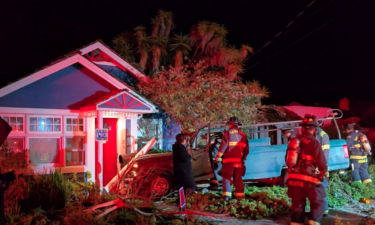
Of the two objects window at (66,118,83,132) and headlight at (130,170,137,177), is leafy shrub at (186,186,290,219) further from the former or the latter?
window at (66,118,83,132)

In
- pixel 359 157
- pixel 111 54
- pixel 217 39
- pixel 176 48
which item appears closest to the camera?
pixel 359 157

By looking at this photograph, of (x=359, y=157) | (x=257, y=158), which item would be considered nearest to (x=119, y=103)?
(x=257, y=158)

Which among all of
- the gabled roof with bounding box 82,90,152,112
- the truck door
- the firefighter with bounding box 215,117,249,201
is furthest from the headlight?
the gabled roof with bounding box 82,90,152,112

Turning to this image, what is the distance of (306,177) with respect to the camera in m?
6.10

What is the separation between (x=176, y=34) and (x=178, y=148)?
924cm

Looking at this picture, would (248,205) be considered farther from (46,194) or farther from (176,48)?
(176,48)

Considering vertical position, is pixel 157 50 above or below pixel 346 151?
above

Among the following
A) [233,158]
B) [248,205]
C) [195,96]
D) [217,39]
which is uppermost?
[217,39]

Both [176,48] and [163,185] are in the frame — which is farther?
[176,48]

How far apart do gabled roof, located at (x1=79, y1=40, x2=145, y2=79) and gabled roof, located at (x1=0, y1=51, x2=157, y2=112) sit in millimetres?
1132

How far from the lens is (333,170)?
1022 centimetres

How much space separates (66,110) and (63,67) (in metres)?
1.32

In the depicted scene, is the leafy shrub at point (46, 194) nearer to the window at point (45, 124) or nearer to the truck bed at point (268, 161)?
the window at point (45, 124)

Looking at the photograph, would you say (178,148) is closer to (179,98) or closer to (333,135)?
(179,98)
